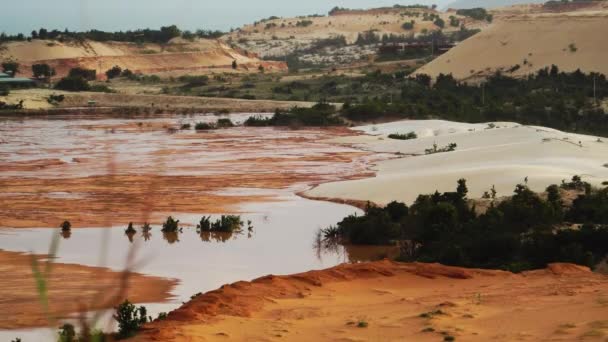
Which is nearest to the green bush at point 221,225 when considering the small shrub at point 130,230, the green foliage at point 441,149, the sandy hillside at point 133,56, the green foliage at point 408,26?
the small shrub at point 130,230

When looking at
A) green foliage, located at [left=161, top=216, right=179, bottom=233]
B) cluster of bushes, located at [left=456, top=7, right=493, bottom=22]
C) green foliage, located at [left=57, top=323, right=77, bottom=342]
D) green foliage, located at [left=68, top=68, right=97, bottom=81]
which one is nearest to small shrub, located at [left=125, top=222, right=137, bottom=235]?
green foliage, located at [left=161, top=216, right=179, bottom=233]

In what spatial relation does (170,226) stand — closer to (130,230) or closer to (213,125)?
(130,230)

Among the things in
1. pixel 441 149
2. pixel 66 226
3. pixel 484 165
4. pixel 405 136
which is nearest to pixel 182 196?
pixel 66 226

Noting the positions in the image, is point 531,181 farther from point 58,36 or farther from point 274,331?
point 58,36

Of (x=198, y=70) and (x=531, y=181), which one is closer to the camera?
(x=531, y=181)

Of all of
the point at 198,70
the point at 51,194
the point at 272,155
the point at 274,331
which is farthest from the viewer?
the point at 198,70

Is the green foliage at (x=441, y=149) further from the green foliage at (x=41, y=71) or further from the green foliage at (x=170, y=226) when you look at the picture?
the green foliage at (x=41, y=71)

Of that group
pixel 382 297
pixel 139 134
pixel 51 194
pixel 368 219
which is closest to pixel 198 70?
pixel 139 134
